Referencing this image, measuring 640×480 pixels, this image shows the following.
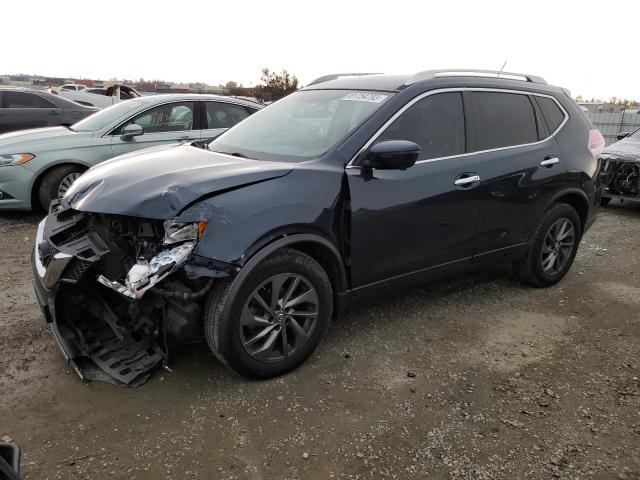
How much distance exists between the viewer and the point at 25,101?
1036 cm

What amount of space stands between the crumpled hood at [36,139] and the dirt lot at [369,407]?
9.08 ft

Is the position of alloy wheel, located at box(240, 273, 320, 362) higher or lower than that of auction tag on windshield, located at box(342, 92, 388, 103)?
lower

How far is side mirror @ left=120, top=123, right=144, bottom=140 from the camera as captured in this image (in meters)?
6.45

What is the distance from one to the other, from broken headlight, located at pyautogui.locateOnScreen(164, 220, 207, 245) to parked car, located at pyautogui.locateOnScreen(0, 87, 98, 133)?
8745 mm

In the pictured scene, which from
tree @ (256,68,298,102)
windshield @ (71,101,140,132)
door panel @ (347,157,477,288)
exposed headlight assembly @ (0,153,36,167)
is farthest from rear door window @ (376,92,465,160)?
tree @ (256,68,298,102)

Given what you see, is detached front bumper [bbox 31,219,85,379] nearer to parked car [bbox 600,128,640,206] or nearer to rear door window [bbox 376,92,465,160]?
rear door window [bbox 376,92,465,160]

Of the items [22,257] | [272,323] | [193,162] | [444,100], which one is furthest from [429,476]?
[22,257]

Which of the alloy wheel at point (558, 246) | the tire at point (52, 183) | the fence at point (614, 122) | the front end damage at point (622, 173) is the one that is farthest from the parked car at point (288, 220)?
the fence at point (614, 122)

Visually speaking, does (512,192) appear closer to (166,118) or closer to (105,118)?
(166,118)

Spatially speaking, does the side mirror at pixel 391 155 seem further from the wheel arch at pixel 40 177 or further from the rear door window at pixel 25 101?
the rear door window at pixel 25 101

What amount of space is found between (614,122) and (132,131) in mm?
11713

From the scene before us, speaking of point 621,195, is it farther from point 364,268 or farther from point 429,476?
point 429,476

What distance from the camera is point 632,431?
2.78 meters

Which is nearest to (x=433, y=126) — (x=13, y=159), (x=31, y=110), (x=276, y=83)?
(x=13, y=159)
